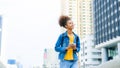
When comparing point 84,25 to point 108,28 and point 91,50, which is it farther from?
point 108,28

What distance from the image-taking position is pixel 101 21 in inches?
2916

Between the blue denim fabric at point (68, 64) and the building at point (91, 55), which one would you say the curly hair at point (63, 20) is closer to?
the blue denim fabric at point (68, 64)

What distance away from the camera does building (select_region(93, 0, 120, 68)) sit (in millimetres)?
66000

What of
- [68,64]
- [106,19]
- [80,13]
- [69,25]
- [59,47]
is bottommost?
[68,64]

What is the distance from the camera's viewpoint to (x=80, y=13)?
145625 mm

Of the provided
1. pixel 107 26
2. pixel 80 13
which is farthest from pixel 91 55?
pixel 80 13

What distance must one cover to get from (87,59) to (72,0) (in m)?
52.7

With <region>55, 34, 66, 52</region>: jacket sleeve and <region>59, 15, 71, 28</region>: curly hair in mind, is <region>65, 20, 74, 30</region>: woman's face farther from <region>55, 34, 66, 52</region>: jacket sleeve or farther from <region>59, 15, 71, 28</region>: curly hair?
<region>55, 34, 66, 52</region>: jacket sleeve

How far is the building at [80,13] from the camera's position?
145275mm

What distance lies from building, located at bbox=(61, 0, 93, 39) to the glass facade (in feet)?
216

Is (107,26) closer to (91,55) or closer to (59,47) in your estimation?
(91,55)

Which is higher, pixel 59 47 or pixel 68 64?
pixel 59 47

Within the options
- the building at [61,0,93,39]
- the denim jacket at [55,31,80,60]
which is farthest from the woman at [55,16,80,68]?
the building at [61,0,93,39]

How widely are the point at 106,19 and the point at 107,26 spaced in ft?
5.65
